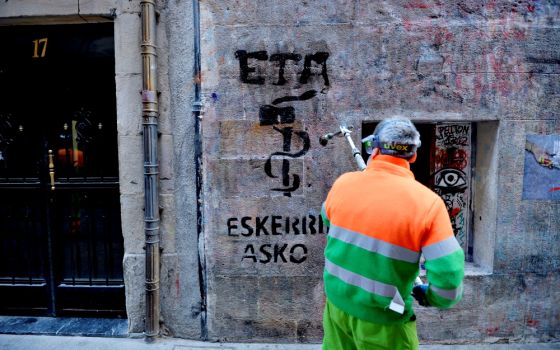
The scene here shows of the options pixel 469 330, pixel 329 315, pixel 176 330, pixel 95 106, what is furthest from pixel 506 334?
Answer: pixel 95 106

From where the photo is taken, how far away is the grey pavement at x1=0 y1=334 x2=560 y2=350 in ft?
12.7

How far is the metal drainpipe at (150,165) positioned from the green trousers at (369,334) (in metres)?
2.22

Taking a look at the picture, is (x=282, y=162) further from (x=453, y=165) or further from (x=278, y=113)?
(x=453, y=165)

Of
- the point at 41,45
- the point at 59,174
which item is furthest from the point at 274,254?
the point at 41,45

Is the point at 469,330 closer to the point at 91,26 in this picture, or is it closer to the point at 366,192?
the point at 366,192

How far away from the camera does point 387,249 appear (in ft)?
6.91

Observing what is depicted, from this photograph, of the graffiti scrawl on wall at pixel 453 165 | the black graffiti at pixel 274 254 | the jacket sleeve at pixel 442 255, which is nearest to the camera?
the jacket sleeve at pixel 442 255

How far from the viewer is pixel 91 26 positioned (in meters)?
4.13

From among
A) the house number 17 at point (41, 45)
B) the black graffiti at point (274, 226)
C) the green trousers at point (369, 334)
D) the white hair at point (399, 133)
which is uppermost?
the house number 17 at point (41, 45)

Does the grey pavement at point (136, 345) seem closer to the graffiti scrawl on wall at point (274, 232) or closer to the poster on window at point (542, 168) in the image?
the graffiti scrawl on wall at point (274, 232)

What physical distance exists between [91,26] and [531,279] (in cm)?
546

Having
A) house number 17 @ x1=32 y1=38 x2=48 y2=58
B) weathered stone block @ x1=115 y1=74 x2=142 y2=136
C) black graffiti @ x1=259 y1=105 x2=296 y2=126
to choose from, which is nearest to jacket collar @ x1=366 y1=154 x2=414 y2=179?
black graffiti @ x1=259 y1=105 x2=296 y2=126

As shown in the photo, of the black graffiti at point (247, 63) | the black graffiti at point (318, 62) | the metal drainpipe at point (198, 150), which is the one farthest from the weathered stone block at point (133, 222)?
the black graffiti at point (318, 62)

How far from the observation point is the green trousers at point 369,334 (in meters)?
2.23
